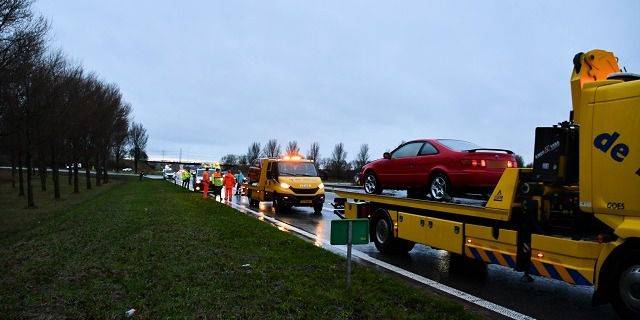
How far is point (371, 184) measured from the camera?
11984 millimetres

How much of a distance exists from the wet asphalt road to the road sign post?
1878mm

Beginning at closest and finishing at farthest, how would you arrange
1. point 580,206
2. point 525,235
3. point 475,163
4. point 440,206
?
point 580,206, point 525,235, point 440,206, point 475,163

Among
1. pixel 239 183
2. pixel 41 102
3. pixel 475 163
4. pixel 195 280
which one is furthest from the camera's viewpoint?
pixel 239 183

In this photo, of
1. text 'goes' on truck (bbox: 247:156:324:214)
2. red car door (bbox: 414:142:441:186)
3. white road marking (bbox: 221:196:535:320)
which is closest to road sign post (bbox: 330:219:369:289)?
white road marking (bbox: 221:196:535:320)

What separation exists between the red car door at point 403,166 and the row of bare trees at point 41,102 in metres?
13.1

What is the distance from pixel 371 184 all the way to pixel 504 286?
4.77m

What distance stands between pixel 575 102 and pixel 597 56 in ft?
2.52

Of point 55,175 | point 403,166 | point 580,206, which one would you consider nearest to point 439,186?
point 403,166

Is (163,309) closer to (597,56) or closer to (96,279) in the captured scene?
(96,279)

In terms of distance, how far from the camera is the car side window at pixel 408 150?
10.5 metres

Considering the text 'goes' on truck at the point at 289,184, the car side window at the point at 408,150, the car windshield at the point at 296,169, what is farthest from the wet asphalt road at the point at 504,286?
the car windshield at the point at 296,169

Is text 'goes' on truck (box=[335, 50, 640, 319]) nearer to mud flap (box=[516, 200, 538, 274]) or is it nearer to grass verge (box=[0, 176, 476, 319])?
mud flap (box=[516, 200, 538, 274])

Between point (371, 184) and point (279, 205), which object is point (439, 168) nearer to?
point (371, 184)

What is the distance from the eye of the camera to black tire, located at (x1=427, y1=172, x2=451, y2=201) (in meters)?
9.38
